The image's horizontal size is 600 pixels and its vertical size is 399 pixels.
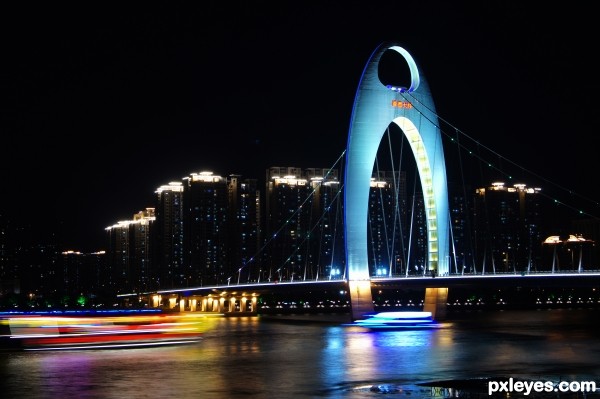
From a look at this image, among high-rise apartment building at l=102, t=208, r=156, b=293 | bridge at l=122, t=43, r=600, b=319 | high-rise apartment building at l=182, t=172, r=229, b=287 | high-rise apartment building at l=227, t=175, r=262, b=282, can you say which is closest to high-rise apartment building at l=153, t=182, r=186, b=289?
high-rise apartment building at l=102, t=208, r=156, b=293

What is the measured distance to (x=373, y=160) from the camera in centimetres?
4878

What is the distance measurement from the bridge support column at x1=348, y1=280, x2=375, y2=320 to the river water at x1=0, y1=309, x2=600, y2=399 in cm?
1102

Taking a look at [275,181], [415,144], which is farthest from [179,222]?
[415,144]

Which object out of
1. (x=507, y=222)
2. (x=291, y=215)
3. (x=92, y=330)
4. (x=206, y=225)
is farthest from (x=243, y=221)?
(x=92, y=330)

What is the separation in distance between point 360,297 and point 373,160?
7592 mm

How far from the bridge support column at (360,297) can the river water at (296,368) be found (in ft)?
36.1

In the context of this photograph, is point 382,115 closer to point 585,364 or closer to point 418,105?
point 418,105

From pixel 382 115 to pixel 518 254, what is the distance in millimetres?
39766

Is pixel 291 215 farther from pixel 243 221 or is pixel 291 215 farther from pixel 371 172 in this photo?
pixel 371 172

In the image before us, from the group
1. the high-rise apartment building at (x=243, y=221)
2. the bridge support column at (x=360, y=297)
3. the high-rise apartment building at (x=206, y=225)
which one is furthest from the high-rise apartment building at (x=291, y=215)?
the bridge support column at (x=360, y=297)

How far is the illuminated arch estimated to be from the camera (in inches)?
1887

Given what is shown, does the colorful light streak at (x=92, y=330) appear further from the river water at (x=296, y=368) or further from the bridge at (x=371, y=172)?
the bridge at (x=371, y=172)

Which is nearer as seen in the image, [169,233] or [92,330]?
[92,330]

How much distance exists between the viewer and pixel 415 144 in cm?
5078
